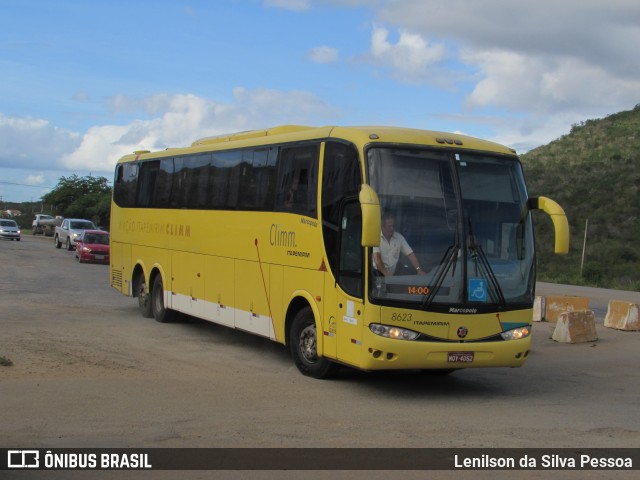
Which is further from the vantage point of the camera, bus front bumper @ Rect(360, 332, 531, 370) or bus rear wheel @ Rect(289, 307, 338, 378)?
bus rear wheel @ Rect(289, 307, 338, 378)

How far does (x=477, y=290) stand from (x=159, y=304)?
29.4 ft

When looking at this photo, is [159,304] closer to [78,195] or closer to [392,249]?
[392,249]

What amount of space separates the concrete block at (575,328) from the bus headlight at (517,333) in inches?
231

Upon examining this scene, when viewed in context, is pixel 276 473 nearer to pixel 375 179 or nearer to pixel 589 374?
pixel 375 179

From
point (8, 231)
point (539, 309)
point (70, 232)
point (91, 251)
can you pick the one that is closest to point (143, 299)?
point (539, 309)

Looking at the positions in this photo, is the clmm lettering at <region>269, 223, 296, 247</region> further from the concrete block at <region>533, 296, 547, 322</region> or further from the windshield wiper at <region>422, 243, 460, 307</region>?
the concrete block at <region>533, 296, 547, 322</region>

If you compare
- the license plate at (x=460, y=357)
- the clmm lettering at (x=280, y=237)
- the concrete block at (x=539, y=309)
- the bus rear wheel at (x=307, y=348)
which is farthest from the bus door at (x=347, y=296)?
the concrete block at (x=539, y=309)

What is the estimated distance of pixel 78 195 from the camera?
8600cm

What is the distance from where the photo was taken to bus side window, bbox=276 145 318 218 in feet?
37.9

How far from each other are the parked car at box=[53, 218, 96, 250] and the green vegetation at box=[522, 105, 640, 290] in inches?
999

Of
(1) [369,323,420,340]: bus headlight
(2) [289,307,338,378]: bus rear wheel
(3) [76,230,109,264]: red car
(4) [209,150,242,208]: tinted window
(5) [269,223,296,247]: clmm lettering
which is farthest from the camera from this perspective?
(3) [76,230,109,264]: red car

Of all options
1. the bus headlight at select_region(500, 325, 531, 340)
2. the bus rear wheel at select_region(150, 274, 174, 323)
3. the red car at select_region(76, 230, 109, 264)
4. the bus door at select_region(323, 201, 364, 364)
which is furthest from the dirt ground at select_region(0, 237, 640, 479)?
the red car at select_region(76, 230, 109, 264)

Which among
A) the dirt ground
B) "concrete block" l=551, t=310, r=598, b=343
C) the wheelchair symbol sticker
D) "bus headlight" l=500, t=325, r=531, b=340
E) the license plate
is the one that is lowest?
the dirt ground

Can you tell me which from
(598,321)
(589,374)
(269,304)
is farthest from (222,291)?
(598,321)
